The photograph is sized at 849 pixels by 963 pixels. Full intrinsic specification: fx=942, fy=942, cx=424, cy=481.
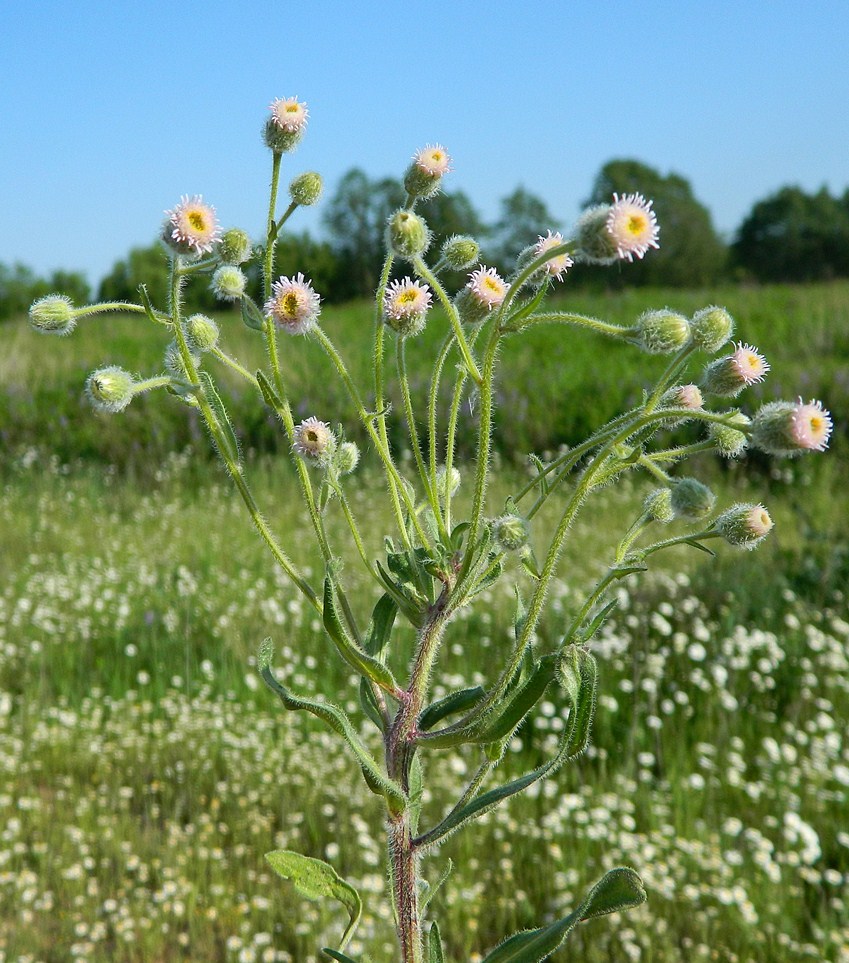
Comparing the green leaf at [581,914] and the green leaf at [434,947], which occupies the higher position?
the green leaf at [581,914]

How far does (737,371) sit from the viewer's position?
3.01 feet

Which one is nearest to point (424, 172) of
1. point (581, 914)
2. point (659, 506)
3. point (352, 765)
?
point (659, 506)

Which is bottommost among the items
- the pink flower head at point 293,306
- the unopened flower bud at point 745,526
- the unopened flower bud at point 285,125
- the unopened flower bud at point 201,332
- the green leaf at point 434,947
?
the green leaf at point 434,947

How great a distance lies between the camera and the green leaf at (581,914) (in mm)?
912

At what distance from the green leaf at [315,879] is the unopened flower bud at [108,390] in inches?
20.2

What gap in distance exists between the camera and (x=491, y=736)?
0.89m

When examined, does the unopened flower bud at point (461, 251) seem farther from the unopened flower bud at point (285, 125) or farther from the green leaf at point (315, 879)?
the green leaf at point (315, 879)

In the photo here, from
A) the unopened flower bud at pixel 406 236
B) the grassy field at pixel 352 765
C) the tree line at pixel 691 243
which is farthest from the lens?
the tree line at pixel 691 243

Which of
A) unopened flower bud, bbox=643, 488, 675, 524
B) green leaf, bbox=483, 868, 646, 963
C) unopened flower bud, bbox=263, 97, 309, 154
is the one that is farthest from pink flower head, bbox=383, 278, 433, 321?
green leaf, bbox=483, 868, 646, 963

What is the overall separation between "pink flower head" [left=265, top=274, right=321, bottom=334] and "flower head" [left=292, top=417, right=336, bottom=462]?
94 millimetres

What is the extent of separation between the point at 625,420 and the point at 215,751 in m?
2.60

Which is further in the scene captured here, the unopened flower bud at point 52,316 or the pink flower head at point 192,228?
the unopened flower bud at point 52,316

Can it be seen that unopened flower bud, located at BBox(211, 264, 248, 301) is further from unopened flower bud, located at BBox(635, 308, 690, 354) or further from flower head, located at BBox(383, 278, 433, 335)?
unopened flower bud, located at BBox(635, 308, 690, 354)

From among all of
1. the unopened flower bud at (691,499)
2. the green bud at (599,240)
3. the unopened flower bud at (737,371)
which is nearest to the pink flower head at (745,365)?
the unopened flower bud at (737,371)
